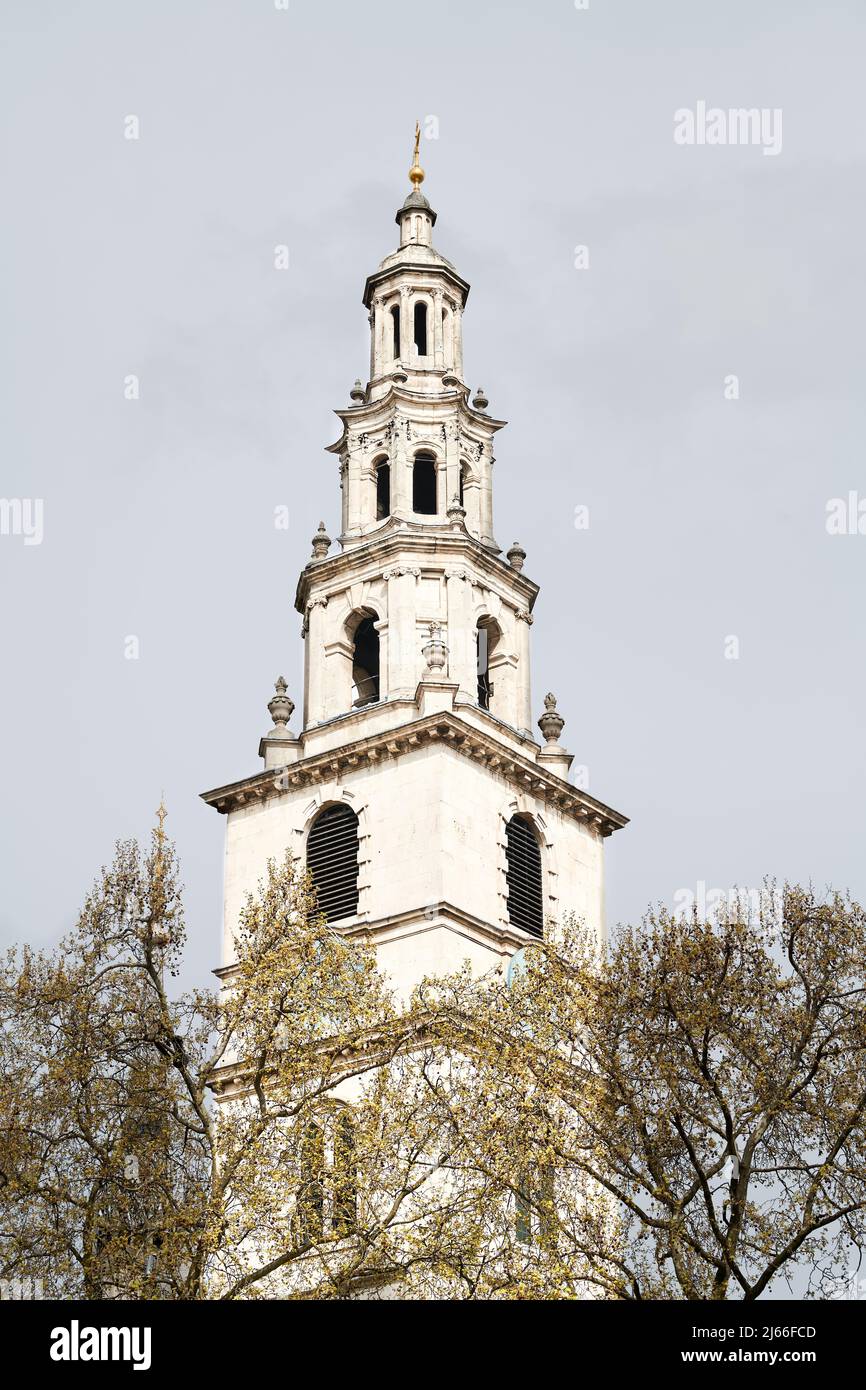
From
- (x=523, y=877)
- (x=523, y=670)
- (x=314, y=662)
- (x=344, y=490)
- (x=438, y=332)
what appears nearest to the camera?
(x=523, y=877)

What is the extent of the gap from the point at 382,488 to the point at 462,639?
8.50 m

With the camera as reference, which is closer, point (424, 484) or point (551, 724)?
point (551, 724)

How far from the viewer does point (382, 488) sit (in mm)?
72000

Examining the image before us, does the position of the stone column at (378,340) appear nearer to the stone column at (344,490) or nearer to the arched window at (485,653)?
the stone column at (344,490)

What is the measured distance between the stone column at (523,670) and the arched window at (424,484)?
4860 millimetres

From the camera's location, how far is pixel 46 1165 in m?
38.7

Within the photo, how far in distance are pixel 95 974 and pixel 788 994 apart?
1312 cm

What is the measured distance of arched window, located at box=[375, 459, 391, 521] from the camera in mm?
71000

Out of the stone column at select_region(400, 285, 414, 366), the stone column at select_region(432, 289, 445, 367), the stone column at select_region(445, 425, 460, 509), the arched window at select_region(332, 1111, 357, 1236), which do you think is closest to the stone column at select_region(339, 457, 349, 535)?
the stone column at select_region(445, 425, 460, 509)

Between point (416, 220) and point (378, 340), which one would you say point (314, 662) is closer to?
point (378, 340)

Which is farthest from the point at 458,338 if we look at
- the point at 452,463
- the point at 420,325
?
the point at 452,463

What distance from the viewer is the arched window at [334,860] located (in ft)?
199
